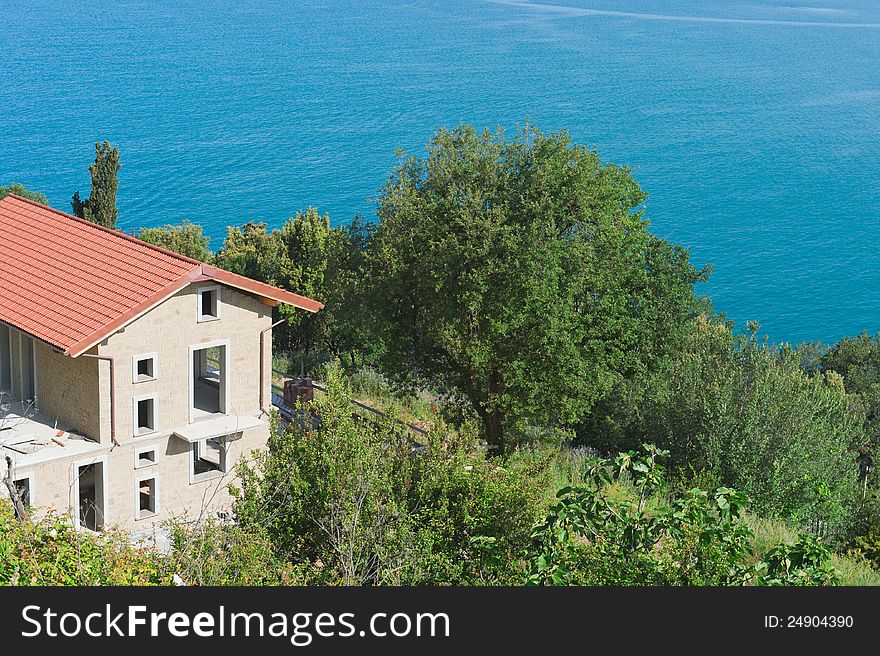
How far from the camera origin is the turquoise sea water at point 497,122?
102m

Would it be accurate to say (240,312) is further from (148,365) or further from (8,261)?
(8,261)

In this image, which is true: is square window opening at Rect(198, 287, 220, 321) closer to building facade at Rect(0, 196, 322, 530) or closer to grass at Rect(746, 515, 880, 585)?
building facade at Rect(0, 196, 322, 530)

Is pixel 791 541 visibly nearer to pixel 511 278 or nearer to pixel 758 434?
pixel 758 434

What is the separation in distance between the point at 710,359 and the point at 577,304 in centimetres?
545

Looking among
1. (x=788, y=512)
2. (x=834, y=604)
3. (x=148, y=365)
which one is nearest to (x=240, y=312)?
(x=148, y=365)

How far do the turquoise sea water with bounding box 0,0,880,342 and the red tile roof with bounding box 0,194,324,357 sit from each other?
238 ft

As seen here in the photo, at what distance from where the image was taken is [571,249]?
2741 cm

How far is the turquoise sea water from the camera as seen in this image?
10231 cm

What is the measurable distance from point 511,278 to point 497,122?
104 m

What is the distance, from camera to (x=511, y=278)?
1027 inches

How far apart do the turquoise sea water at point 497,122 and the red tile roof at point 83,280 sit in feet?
238

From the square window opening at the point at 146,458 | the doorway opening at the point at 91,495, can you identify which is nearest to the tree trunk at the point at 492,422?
the square window opening at the point at 146,458

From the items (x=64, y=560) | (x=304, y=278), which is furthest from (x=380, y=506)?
(x=304, y=278)

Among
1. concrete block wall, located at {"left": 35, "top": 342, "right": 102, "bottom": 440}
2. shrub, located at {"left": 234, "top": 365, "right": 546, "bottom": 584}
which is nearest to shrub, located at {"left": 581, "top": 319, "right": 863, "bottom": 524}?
shrub, located at {"left": 234, "top": 365, "right": 546, "bottom": 584}
